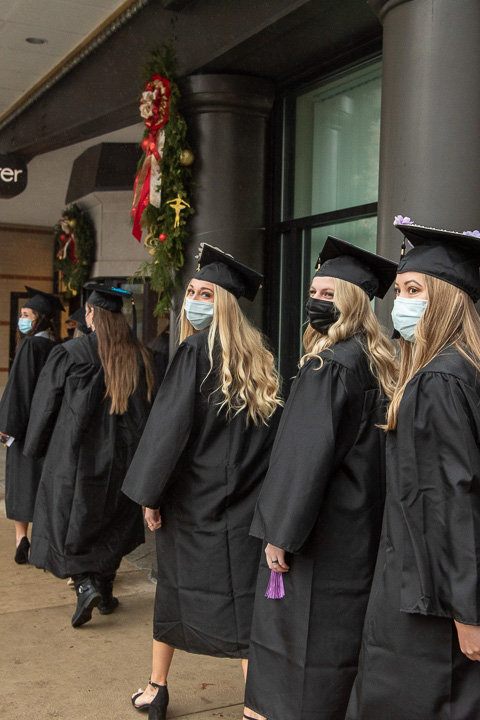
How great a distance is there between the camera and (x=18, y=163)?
10164 millimetres

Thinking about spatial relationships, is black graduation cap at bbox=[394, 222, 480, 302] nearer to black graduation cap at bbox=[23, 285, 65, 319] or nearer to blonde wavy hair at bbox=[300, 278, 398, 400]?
blonde wavy hair at bbox=[300, 278, 398, 400]

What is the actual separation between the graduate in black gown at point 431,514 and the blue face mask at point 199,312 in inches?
51.0

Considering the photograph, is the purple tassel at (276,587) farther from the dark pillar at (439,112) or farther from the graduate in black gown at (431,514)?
the dark pillar at (439,112)

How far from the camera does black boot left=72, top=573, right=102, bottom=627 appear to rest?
15.0 feet

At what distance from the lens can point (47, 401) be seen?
190 inches

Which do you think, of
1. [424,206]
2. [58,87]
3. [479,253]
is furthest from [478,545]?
[58,87]

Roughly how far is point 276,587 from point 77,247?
28.5 feet

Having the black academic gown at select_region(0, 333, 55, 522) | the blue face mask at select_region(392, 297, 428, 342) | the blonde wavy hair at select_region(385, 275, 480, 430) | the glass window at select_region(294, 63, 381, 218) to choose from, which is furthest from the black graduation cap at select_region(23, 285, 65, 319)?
the blonde wavy hair at select_region(385, 275, 480, 430)

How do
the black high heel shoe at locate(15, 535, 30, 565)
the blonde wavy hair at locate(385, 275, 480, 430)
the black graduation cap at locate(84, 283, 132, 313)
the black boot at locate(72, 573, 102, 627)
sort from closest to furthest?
1. the blonde wavy hair at locate(385, 275, 480, 430)
2. the black boot at locate(72, 573, 102, 627)
3. the black graduation cap at locate(84, 283, 132, 313)
4. the black high heel shoe at locate(15, 535, 30, 565)

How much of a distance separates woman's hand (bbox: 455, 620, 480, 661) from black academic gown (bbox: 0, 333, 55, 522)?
13.7 ft

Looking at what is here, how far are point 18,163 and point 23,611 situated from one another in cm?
669

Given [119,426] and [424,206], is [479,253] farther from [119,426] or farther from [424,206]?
[119,426]

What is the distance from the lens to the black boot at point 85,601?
4.56m

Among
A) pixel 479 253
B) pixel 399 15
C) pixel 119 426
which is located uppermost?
pixel 399 15
